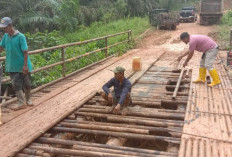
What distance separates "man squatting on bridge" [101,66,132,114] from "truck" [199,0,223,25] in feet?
68.0

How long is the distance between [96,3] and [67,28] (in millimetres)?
7979

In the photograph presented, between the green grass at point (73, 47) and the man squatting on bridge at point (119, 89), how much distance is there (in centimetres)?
381

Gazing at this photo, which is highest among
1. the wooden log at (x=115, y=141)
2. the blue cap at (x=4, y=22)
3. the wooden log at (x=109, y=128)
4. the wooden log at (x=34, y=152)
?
the blue cap at (x=4, y=22)

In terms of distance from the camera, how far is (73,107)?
4.95 meters

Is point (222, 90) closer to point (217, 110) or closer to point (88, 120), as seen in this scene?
point (217, 110)

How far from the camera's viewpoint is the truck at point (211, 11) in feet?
75.2

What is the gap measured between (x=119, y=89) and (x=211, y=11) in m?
21.3

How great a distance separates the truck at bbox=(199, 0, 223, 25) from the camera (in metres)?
22.9

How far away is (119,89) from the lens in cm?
479

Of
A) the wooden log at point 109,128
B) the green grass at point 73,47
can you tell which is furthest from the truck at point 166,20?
the wooden log at point 109,128

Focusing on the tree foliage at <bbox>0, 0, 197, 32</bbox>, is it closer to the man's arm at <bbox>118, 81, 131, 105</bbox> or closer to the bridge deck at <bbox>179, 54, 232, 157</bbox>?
the man's arm at <bbox>118, 81, 131, 105</bbox>

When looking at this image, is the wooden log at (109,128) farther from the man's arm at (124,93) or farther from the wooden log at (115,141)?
the man's arm at (124,93)

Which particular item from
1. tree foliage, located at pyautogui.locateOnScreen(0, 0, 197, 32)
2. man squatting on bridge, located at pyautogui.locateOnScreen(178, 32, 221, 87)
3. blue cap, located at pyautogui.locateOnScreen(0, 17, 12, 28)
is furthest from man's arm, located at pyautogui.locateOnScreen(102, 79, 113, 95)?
tree foliage, located at pyautogui.locateOnScreen(0, 0, 197, 32)

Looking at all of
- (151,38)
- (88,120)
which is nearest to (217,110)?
(88,120)
